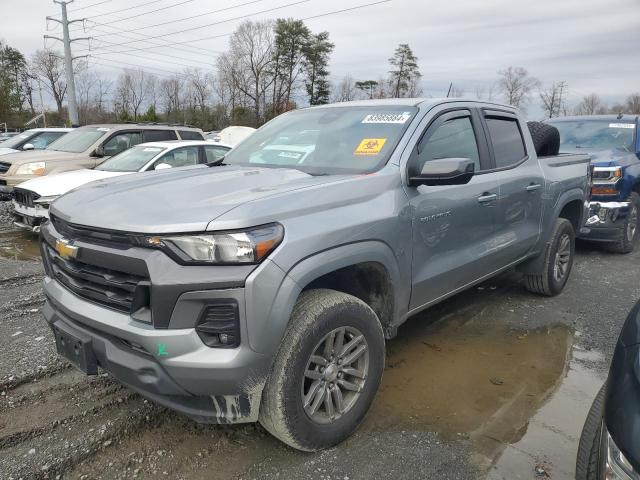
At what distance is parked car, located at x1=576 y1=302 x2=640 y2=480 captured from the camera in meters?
1.42

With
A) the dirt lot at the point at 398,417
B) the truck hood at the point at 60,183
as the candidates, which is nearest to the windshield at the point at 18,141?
the truck hood at the point at 60,183

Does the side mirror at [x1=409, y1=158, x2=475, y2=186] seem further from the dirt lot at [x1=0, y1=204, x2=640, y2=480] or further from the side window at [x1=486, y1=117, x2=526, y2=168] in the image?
the dirt lot at [x1=0, y1=204, x2=640, y2=480]

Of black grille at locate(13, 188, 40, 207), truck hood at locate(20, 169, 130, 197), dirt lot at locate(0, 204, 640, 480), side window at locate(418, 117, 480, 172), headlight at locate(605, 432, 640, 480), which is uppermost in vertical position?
side window at locate(418, 117, 480, 172)

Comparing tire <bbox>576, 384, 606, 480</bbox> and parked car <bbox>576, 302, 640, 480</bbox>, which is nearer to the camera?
parked car <bbox>576, 302, 640, 480</bbox>

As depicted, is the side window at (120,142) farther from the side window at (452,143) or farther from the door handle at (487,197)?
the door handle at (487,197)

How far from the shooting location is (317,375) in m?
2.44

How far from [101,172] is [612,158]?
23.9ft

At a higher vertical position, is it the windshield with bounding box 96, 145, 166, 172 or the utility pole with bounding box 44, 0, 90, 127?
the utility pole with bounding box 44, 0, 90, 127

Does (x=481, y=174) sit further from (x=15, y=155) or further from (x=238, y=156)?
(x=15, y=155)

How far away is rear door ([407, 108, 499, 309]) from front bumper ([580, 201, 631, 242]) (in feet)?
12.2

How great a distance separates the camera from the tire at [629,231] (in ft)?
22.5

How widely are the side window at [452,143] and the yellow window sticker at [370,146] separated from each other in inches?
10.2

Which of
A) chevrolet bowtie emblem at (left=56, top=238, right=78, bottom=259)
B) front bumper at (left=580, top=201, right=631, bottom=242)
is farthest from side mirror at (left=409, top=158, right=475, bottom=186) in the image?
front bumper at (left=580, top=201, right=631, bottom=242)

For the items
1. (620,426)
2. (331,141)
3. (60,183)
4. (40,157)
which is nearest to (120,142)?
(40,157)
